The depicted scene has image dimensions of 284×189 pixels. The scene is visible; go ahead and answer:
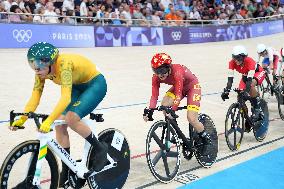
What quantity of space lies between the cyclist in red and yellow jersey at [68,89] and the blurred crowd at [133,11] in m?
9.70

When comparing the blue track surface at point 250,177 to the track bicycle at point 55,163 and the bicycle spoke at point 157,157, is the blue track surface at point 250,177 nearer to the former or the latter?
the bicycle spoke at point 157,157

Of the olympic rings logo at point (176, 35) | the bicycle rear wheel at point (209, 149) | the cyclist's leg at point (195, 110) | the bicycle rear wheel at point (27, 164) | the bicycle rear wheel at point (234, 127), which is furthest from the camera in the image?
the olympic rings logo at point (176, 35)

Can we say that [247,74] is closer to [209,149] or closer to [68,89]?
[209,149]

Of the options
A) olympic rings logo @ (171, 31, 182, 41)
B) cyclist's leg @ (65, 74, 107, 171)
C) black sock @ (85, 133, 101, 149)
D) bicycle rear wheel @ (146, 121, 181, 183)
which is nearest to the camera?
cyclist's leg @ (65, 74, 107, 171)

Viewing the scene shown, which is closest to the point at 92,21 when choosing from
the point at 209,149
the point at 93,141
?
the point at 209,149

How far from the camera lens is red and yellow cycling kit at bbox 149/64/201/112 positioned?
4.58m

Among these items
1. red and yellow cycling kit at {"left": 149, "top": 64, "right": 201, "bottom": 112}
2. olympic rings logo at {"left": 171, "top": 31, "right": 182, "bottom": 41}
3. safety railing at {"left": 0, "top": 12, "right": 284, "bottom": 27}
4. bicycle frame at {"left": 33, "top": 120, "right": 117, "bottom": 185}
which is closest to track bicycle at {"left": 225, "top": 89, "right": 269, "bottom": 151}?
red and yellow cycling kit at {"left": 149, "top": 64, "right": 201, "bottom": 112}

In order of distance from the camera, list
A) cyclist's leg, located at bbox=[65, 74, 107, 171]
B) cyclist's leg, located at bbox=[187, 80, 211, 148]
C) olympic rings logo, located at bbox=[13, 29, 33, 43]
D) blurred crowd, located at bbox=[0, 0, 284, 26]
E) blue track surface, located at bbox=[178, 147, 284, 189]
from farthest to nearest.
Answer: blurred crowd, located at bbox=[0, 0, 284, 26] < olympic rings logo, located at bbox=[13, 29, 33, 43] < cyclist's leg, located at bbox=[187, 80, 211, 148] < blue track surface, located at bbox=[178, 147, 284, 189] < cyclist's leg, located at bbox=[65, 74, 107, 171]

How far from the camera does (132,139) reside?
630 cm

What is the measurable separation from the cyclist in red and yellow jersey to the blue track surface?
140cm

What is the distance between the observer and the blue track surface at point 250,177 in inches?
181

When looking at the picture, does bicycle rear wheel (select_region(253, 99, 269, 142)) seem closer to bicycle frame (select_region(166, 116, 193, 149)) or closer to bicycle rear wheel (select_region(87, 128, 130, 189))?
bicycle frame (select_region(166, 116, 193, 149))

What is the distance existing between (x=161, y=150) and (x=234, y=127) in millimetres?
1699

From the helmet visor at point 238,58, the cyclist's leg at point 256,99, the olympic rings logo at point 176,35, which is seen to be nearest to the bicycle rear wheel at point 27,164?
the helmet visor at point 238,58
